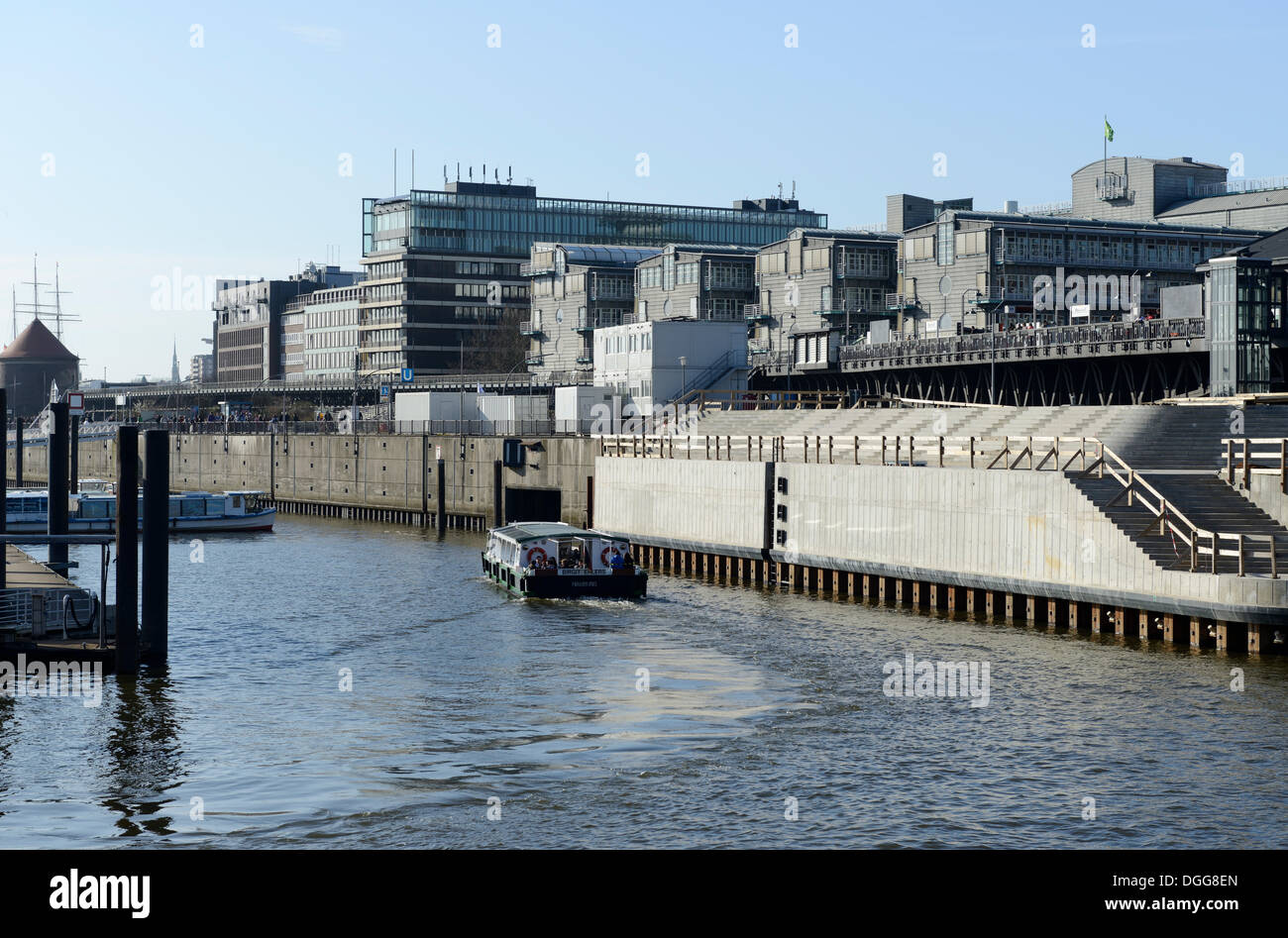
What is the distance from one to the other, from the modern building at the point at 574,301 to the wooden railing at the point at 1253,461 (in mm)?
100637

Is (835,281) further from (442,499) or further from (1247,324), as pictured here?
(1247,324)

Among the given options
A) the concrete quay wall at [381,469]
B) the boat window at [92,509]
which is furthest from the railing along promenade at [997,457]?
the boat window at [92,509]

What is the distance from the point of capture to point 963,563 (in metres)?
53.1

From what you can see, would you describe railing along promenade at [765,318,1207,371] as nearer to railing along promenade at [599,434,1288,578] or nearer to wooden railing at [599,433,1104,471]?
wooden railing at [599,433,1104,471]

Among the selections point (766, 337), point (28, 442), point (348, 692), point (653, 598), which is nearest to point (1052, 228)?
point (766, 337)

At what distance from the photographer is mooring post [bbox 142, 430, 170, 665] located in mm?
37469

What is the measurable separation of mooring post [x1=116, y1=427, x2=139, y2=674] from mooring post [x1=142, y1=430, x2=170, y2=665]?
0.28 m

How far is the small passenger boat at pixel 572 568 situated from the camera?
56.8 metres

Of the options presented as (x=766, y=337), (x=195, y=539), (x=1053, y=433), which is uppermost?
(x=766, y=337)

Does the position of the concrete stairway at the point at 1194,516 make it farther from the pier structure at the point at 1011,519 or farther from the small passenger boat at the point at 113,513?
the small passenger boat at the point at 113,513

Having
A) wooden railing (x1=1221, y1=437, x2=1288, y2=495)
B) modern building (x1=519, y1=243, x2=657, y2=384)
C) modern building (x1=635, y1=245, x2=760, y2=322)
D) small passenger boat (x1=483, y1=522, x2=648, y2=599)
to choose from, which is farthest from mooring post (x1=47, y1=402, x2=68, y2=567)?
modern building (x1=519, y1=243, x2=657, y2=384)

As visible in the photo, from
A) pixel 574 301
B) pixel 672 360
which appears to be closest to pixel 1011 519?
pixel 672 360
